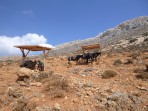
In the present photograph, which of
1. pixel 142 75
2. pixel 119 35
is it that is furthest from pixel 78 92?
pixel 119 35

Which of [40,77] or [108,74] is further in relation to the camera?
[40,77]

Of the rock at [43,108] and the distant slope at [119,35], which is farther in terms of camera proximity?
the distant slope at [119,35]

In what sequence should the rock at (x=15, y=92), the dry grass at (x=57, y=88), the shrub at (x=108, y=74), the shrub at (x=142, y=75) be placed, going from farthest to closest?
the shrub at (x=108, y=74), the shrub at (x=142, y=75), the rock at (x=15, y=92), the dry grass at (x=57, y=88)

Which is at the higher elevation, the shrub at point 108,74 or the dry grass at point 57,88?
the shrub at point 108,74

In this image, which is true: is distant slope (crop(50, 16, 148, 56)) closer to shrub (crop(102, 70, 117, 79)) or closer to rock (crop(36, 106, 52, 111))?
shrub (crop(102, 70, 117, 79))

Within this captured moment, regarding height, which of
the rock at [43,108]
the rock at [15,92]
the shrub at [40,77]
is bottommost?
the rock at [43,108]

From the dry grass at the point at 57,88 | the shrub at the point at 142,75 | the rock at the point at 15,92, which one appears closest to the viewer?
the dry grass at the point at 57,88

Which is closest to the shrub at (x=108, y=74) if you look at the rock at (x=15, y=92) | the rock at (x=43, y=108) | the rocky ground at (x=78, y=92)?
the rocky ground at (x=78, y=92)

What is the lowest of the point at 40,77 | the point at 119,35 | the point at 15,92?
the point at 15,92

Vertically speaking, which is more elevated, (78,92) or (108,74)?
(108,74)

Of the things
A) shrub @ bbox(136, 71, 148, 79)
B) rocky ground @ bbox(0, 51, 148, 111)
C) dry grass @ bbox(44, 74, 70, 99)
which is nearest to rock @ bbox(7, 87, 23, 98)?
rocky ground @ bbox(0, 51, 148, 111)

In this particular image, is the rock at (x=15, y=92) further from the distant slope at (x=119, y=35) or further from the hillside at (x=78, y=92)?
the distant slope at (x=119, y=35)

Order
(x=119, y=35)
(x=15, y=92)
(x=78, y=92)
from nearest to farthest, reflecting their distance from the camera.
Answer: (x=78, y=92) < (x=15, y=92) < (x=119, y=35)

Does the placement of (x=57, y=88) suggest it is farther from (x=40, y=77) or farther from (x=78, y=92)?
(x=40, y=77)
